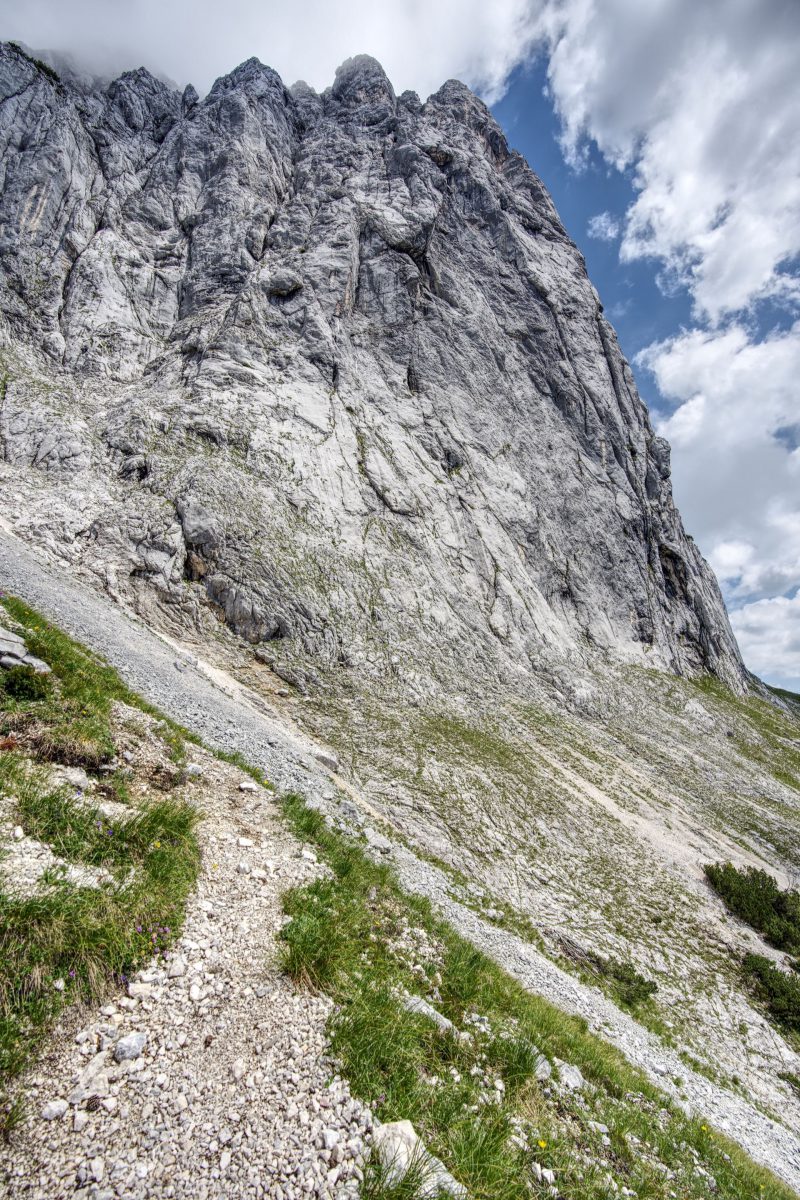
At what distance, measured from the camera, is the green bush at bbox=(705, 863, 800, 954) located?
77.7 ft

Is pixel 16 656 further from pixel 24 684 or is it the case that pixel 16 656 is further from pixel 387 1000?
pixel 387 1000

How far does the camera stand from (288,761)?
1856 centimetres

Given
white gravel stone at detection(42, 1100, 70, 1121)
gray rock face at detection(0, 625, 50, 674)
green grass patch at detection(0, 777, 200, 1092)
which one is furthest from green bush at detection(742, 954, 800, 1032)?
gray rock face at detection(0, 625, 50, 674)

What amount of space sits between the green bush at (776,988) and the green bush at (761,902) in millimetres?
2734

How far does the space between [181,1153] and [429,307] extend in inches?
2927

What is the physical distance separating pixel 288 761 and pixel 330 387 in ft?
148

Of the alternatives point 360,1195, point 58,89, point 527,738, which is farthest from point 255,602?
point 58,89

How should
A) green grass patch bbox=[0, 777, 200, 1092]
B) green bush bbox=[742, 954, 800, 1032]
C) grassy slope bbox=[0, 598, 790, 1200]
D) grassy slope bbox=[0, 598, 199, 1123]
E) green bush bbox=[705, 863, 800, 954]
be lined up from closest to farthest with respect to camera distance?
green grass patch bbox=[0, 777, 200, 1092]
grassy slope bbox=[0, 598, 199, 1123]
grassy slope bbox=[0, 598, 790, 1200]
green bush bbox=[742, 954, 800, 1032]
green bush bbox=[705, 863, 800, 954]

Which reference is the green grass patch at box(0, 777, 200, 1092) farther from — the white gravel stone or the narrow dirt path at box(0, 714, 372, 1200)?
the white gravel stone

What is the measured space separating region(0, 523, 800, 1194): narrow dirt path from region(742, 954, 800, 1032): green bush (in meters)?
5.98

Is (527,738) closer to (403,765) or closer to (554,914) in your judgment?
(403,765)

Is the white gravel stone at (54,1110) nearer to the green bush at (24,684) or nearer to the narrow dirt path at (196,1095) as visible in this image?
the narrow dirt path at (196,1095)

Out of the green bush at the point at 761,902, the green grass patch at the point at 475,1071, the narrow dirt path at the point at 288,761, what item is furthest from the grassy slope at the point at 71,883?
the green bush at the point at 761,902

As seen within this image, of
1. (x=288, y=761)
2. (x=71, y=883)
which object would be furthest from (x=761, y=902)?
(x=71, y=883)
